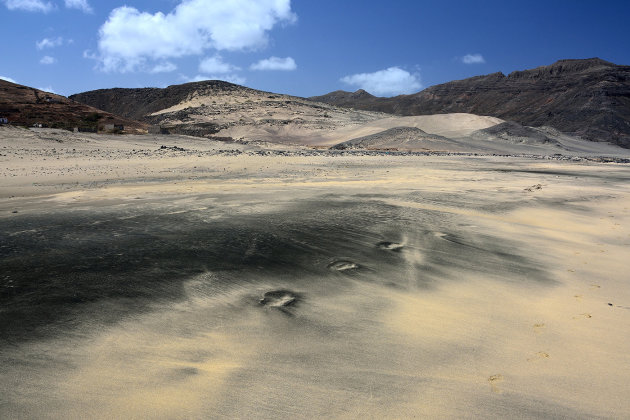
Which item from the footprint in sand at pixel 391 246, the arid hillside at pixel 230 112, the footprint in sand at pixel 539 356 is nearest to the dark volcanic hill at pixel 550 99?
the arid hillside at pixel 230 112

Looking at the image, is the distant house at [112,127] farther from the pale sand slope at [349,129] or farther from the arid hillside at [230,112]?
the pale sand slope at [349,129]

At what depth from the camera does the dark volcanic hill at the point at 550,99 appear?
199ft

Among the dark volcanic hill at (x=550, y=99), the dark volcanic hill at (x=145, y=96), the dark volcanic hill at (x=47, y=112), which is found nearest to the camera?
the dark volcanic hill at (x=47, y=112)

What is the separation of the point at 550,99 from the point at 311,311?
3558 inches

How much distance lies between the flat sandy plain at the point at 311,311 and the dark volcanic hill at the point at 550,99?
173ft

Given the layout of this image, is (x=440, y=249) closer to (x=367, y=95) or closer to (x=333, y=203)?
(x=333, y=203)

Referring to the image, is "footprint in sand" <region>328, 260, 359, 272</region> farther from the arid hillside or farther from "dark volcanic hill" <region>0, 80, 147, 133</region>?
the arid hillside

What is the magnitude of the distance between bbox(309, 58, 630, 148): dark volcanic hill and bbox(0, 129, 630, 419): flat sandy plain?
52753 mm

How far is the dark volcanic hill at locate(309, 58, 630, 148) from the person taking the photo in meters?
60.7

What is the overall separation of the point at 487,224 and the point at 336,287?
3452 mm

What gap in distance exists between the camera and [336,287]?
373cm

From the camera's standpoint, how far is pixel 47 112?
28266 mm

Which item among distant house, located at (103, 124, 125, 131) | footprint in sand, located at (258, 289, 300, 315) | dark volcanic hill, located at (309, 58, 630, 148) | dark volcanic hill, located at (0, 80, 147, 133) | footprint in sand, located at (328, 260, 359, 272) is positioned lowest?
footprint in sand, located at (258, 289, 300, 315)

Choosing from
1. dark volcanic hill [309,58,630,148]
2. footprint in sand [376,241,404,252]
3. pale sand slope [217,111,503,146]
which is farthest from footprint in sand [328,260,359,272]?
dark volcanic hill [309,58,630,148]
